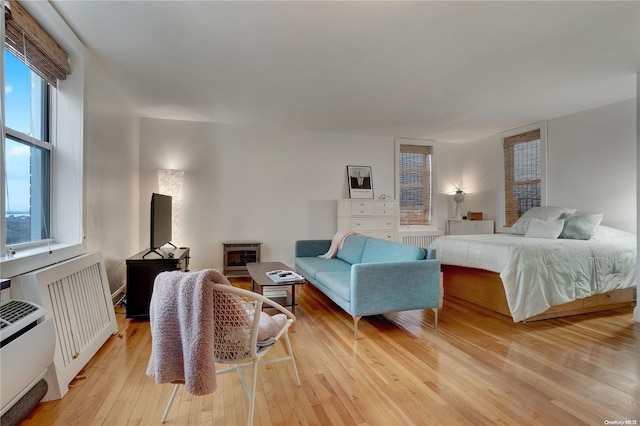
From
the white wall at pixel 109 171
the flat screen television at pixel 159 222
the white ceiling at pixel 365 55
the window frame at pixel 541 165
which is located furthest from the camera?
the window frame at pixel 541 165

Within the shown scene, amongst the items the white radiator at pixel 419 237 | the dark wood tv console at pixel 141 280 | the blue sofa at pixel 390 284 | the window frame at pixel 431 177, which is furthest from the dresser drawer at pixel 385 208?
the dark wood tv console at pixel 141 280

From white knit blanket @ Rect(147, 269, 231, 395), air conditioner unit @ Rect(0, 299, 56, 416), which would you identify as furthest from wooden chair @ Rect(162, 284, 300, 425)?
air conditioner unit @ Rect(0, 299, 56, 416)

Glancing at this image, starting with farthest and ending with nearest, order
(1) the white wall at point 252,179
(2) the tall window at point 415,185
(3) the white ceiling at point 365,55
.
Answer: (2) the tall window at point 415,185 < (1) the white wall at point 252,179 < (3) the white ceiling at point 365,55

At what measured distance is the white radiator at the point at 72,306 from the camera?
1883mm

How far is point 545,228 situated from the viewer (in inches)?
157

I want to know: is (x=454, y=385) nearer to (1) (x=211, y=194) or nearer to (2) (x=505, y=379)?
(2) (x=505, y=379)

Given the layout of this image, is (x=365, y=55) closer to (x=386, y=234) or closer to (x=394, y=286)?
(x=394, y=286)

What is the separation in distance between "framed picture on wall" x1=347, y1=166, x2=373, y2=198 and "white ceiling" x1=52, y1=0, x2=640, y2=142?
150cm

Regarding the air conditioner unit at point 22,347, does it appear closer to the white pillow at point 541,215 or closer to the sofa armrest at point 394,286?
the sofa armrest at point 394,286

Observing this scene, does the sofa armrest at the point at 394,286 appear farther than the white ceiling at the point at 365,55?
Yes

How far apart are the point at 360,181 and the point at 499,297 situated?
10.5 ft

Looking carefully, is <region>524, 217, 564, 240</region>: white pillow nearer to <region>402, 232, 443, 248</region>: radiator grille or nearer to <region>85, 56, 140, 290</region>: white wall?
<region>402, 232, 443, 248</region>: radiator grille

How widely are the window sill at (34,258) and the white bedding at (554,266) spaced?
3.85 metres

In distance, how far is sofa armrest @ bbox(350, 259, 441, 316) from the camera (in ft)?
8.95
